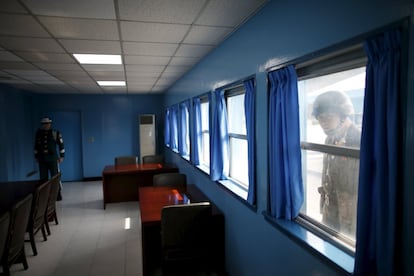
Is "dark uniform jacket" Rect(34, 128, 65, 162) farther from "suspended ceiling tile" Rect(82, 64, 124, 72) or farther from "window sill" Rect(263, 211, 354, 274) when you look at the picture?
"window sill" Rect(263, 211, 354, 274)

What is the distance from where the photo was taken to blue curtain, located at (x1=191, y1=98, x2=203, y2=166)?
414 cm

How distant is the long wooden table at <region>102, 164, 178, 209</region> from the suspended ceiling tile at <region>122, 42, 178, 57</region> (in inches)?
108

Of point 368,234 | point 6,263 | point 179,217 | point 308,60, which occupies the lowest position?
point 6,263

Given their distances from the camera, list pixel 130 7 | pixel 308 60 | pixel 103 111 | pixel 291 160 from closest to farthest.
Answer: pixel 308 60, pixel 291 160, pixel 130 7, pixel 103 111

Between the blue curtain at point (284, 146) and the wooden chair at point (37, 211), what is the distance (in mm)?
2927

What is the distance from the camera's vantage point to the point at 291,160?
1762mm

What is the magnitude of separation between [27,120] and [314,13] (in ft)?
24.7

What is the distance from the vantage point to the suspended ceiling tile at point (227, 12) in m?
1.97

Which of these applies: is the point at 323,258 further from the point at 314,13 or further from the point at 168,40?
the point at 168,40

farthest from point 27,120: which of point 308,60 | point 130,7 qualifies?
point 308,60

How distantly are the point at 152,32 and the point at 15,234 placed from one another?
233cm

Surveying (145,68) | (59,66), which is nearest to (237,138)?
→ (145,68)

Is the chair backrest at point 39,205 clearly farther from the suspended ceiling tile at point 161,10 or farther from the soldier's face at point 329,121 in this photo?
the soldier's face at point 329,121

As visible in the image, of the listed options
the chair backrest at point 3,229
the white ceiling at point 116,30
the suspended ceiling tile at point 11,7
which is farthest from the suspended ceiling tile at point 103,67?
the chair backrest at point 3,229
